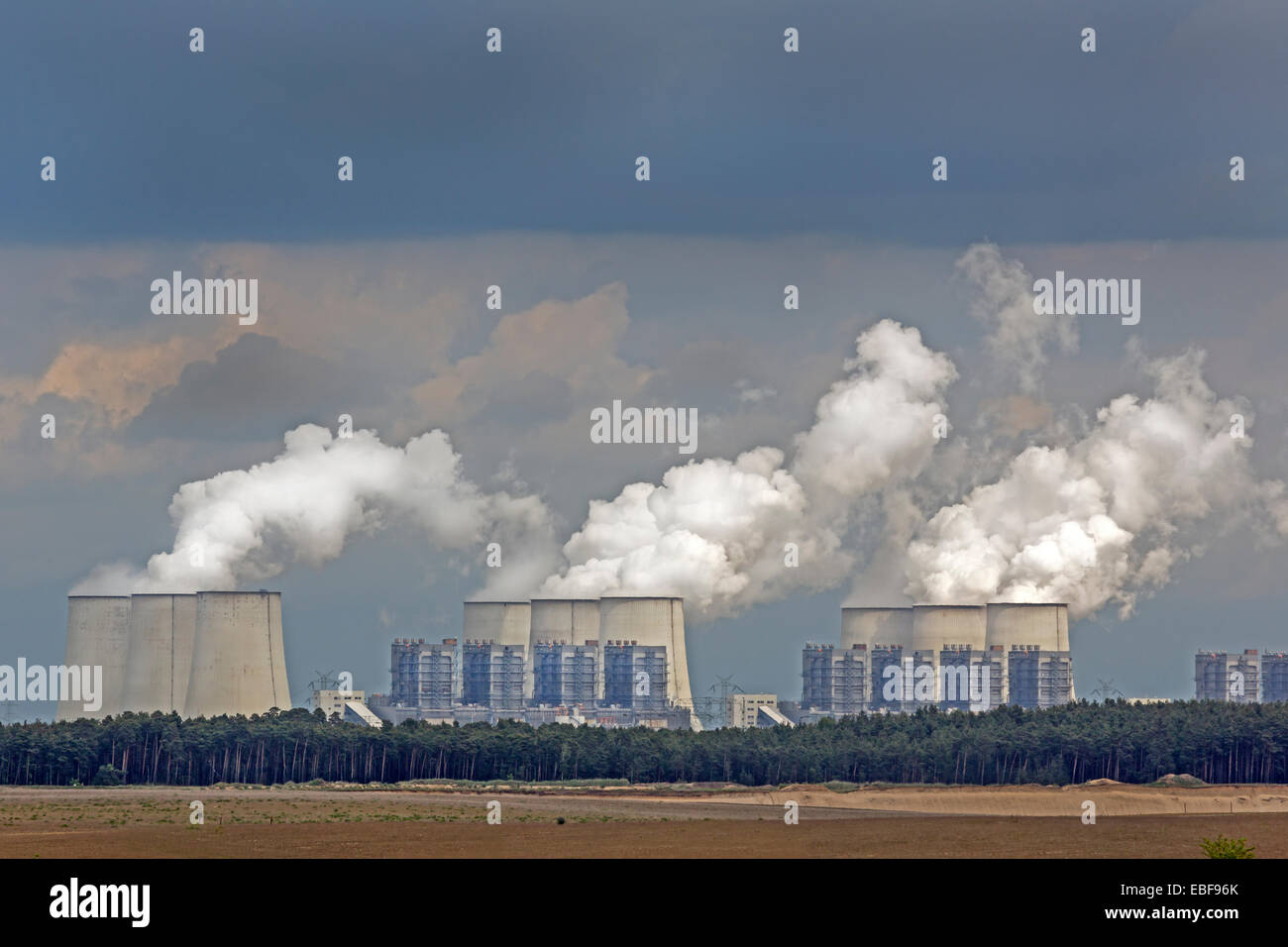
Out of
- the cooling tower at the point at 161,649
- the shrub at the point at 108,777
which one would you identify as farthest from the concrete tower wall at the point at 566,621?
the shrub at the point at 108,777

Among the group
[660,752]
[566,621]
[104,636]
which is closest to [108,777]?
[104,636]

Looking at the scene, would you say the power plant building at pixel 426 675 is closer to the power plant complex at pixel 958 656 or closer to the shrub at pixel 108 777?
the power plant complex at pixel 958 656

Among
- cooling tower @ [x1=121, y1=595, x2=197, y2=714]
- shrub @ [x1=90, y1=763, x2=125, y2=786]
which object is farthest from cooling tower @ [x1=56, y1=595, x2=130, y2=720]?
shrub @ [x1=90, y1=763, x2=125, y2=786]

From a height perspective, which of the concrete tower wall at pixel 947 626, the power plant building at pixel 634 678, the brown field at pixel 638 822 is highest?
the concrete tower wall at pixel 947 626

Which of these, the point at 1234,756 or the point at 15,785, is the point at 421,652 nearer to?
the point at 15,785
